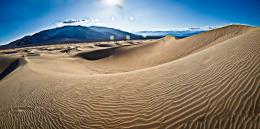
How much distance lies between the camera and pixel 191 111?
147 inches

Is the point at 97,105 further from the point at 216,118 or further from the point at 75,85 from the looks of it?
the point at 216,118

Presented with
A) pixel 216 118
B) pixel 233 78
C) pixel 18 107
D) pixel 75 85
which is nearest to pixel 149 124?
pixel 216 118

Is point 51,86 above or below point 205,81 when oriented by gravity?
below

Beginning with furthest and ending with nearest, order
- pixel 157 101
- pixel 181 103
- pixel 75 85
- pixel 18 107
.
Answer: pixel 75 85
pixel 18 107
pixel 157 101
pixel 181 103

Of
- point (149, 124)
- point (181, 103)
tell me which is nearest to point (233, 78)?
point (181, 103)

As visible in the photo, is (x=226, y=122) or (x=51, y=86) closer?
(x=226, y=122)

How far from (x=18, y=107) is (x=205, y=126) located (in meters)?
6.05

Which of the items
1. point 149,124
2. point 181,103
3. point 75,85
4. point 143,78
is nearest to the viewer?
point 149,124

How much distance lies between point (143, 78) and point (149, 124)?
2.88m

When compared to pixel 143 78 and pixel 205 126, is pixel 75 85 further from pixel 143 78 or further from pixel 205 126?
pixel 205 126

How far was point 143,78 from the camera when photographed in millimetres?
6422

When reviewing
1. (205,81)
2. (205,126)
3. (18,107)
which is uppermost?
(205,81)

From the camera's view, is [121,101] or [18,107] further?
[18,107]

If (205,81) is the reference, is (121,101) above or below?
below
